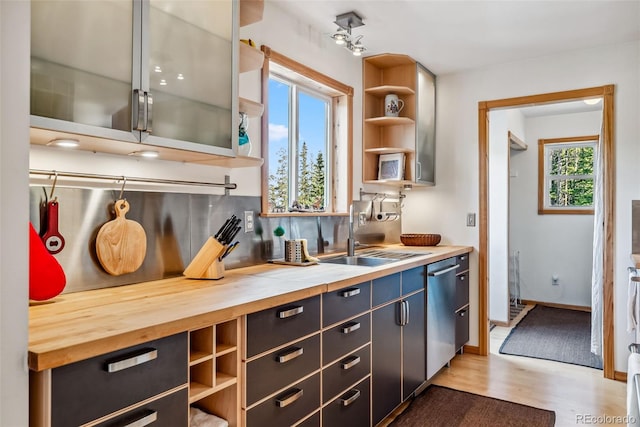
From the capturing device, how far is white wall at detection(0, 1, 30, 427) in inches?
34.8

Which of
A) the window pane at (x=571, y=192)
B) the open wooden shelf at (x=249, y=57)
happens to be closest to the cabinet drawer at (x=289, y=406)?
the open wooden shelf at (x=249, y=57)

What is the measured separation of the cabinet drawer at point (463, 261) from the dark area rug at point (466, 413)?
3.28 feet

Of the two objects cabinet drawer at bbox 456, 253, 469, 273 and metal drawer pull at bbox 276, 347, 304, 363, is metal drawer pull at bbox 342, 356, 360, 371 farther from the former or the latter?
cabinet drawer at bbox 456, 253, 469, 273

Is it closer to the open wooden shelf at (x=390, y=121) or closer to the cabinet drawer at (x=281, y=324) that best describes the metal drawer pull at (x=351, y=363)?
the cabinet drawer at (x=281, y=324)

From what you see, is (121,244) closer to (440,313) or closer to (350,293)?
(350,293)

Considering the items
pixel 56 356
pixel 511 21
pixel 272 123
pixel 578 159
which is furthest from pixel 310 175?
pixel 578 159

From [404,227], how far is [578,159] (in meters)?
2.87

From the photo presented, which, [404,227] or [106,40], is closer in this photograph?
[106,40]

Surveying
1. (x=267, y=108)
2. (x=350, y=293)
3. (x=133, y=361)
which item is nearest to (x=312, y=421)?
(x=350, y=293)

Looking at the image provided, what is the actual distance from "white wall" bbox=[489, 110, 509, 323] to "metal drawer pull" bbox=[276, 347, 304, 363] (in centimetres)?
347

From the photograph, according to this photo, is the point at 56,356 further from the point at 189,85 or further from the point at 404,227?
the point at 404,227

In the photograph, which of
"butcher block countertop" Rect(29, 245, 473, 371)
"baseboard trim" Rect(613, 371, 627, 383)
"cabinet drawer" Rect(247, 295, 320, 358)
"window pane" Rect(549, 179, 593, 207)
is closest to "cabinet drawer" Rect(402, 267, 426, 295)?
"butcher block countertop" Rect(29, 245, 473, 371)

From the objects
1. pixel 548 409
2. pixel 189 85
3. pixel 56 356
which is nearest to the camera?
pixel 56 356

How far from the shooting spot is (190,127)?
5.43 feet
